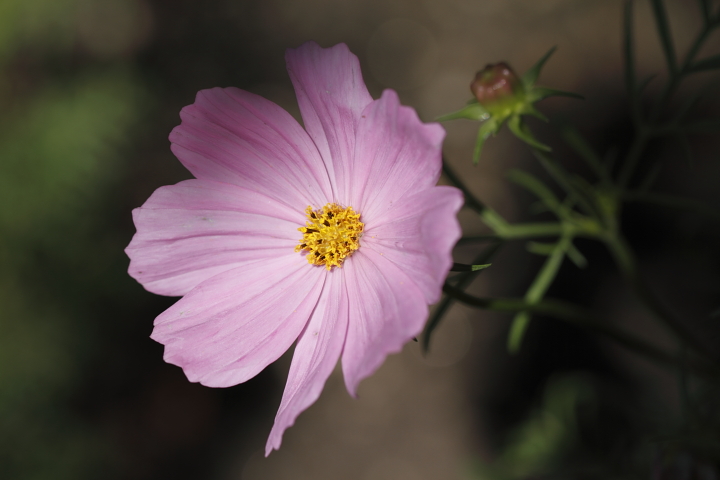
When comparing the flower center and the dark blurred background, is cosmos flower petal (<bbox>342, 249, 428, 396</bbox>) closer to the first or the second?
the flower center

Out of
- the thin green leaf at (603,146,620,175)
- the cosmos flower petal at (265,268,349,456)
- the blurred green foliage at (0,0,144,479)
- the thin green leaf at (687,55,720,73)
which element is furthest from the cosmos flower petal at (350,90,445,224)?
the blurred green foliage at (0,0,144,479)

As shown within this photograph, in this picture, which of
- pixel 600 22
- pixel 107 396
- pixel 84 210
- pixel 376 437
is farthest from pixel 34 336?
pixel 600 22

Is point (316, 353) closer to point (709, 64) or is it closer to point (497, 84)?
point (497, 84)

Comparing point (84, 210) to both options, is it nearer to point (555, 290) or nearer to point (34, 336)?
point (34, 336)

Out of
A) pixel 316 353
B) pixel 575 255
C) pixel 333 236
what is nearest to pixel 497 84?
pixel 333 236

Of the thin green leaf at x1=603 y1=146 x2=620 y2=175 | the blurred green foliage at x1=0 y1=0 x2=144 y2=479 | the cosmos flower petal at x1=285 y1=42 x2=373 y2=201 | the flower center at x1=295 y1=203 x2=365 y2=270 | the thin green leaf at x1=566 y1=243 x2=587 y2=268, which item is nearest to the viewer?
the cosmos flower petal at x1=285 y1=42 x2=373 y2=201
